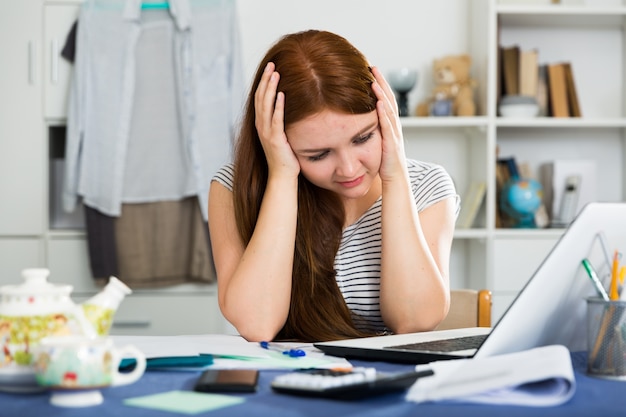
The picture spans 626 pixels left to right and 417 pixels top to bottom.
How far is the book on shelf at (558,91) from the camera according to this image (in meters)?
3.43

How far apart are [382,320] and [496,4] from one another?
6.55 ft

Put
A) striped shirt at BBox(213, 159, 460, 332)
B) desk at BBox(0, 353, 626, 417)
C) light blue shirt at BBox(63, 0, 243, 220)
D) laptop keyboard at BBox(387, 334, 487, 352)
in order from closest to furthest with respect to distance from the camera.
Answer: desk at BBox(0, 353, 626, 417) → laptop keyboard at BBox(387, 334, 487, 352) → striped shirt at BBox(213, 159, 460, 332) → light blue shirt at BBox(63, 0, 243, 220)

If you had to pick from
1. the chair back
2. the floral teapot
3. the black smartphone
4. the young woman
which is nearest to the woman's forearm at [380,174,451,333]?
the young woman

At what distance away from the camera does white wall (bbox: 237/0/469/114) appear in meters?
3.54

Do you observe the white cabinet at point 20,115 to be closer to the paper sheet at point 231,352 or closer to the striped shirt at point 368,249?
the striped shirt at point 368,249

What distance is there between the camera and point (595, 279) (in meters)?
1.09

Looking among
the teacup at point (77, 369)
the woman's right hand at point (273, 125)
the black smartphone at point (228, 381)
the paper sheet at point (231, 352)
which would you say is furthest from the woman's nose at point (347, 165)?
the teacup at point (77, 369)

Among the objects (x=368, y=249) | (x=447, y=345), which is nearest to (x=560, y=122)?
(x=368, y=249)

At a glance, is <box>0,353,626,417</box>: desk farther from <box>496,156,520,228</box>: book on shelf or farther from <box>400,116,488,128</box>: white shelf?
<box>496,156,520,228</box>: book on shelf

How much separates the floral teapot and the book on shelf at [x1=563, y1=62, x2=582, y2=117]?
283 centimetres

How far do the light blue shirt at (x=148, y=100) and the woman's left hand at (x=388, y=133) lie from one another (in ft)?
5.50

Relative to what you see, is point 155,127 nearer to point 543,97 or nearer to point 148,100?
point 148,100

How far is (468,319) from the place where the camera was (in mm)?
1812

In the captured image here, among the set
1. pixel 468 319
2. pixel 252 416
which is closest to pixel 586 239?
pixel 252 416
